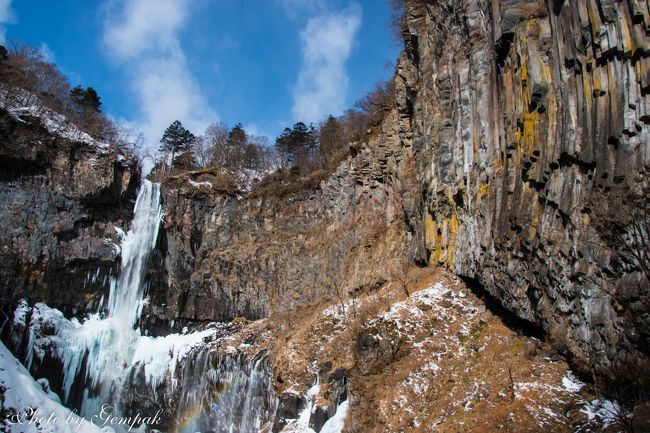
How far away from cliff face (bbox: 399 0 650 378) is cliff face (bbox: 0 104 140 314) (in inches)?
900

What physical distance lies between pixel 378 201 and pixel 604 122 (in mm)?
18232

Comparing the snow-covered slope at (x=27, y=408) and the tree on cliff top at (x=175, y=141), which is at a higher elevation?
the tree on cliff top at (x=175, y=141)

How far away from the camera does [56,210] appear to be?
31.8 metres

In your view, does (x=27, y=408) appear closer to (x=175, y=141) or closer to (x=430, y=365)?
(x=430, y=365)

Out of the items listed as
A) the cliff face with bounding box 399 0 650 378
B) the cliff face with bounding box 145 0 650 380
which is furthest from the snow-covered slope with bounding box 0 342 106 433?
the cliff face with bounding box 399 0 650 378

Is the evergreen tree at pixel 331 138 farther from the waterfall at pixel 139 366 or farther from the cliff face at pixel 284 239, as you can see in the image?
the waterfall at pixel 139 366

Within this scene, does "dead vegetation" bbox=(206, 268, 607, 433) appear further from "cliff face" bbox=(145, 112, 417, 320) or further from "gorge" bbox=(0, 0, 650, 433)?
"cliff face" bbox=(145, 112, 417, 320)

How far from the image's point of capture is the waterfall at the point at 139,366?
84.0ft

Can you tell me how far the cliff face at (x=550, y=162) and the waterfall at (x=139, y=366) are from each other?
13213 mm

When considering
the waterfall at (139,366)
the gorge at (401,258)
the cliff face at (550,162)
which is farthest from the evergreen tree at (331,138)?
the cliff face at (550,162)

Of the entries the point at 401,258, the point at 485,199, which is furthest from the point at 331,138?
the point at 485,199

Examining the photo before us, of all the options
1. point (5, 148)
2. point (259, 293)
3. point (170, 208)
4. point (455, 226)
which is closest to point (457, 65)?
point (455, 226)

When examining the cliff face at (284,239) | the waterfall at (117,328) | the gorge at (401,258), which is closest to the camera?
the gorge at (401,258)

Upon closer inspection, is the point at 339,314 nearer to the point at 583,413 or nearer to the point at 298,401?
the point at 298,401
